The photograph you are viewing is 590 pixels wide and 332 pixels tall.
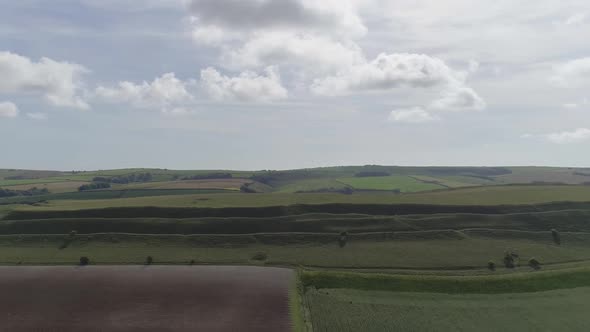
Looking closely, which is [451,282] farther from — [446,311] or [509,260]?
[509,260]

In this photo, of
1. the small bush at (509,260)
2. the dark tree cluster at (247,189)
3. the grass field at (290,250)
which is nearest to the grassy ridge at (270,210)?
Result: the grass field at (290,250)

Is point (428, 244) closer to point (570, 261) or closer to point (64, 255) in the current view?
point (570, 261)

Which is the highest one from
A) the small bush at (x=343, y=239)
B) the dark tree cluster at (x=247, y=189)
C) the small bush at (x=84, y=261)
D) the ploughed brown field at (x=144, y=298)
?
the dark tree cluster at (x=247, y=189)

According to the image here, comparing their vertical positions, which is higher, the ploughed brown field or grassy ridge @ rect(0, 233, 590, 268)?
grassy ridge @ rect(0, 233, 590, 268)

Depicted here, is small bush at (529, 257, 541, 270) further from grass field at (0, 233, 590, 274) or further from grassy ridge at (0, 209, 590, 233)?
grassy ridge at (0, 209, 590, 233)

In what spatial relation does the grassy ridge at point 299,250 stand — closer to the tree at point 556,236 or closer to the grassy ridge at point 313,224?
the tree at point 556,236

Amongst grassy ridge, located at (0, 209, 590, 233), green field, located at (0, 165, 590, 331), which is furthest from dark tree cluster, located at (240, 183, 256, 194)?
grassy ridge, located at (0, 209, 590, 233)
